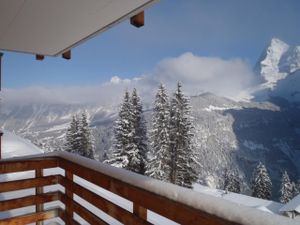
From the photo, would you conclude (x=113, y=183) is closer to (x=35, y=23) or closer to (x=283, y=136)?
(x=35, y=23)

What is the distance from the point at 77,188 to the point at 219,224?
1973 millimetres

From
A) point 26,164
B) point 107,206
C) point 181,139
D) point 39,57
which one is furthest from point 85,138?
point 107,206

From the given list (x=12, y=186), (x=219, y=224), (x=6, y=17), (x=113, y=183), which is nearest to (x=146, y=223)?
(x=113, y=183)

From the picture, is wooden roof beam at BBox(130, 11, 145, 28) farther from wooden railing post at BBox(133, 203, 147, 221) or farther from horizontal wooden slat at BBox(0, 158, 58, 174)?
wooden railing post at BBox(133, 203, 147, 221)

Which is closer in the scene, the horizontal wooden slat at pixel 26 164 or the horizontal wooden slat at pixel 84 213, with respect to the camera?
the horizontal wooden slat at pixel 84 213

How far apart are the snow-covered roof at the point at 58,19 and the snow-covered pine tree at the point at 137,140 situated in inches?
712

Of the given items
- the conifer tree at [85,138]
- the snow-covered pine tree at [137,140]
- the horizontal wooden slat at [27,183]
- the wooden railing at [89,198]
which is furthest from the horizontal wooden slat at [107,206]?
the conifer tree at [85,138]

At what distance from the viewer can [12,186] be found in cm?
308

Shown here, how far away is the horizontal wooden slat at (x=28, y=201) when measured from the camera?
9.86ft

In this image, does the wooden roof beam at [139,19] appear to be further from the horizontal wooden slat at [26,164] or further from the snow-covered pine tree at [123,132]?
the snow-covered pine tree at [123,132]

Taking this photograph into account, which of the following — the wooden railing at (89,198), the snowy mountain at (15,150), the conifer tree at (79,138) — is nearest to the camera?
the wooden railing at (89,198)

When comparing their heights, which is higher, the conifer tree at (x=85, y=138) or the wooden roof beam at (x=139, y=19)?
the wooden roof beam at (x=139, y=19)

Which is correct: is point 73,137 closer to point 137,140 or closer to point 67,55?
point 137,140

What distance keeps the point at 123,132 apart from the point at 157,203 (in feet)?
69.5
